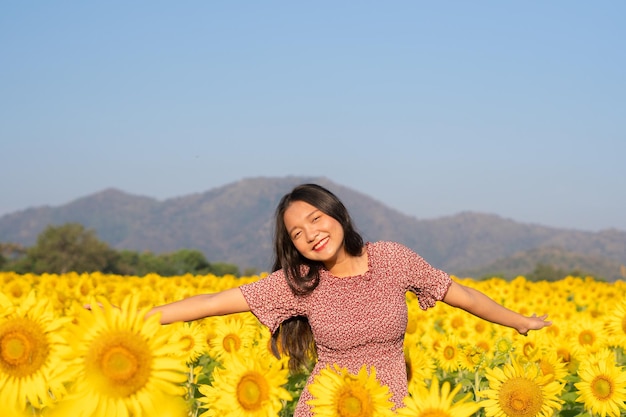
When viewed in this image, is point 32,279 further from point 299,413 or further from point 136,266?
point 136,266

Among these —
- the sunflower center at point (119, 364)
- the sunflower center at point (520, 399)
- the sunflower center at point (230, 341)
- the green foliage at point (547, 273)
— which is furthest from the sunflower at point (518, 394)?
the green foliage at point (547, 273)

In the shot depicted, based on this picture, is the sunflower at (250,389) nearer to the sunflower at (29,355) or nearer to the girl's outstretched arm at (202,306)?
the sunflower at (29,355)

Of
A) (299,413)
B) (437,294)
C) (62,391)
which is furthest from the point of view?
(437,294)

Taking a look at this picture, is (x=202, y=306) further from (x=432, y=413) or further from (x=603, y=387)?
(x=603, y=387)

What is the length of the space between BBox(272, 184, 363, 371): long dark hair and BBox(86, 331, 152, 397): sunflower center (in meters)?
2.31

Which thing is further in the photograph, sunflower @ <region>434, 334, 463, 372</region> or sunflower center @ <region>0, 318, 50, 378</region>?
sunflower @ <region>434, 334, 463, 372</region>

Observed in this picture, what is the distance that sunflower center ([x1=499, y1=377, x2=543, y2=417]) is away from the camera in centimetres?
365

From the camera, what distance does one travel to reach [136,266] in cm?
5031

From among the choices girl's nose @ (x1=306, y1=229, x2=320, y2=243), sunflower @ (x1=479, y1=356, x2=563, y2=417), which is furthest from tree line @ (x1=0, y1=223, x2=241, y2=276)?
sunflower @ (x1=479, y1=356, x2=563, y2=417)

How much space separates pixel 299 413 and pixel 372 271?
833 millimetres

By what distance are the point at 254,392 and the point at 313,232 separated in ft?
4.95

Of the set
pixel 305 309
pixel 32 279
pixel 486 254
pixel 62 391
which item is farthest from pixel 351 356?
pixel 486 254

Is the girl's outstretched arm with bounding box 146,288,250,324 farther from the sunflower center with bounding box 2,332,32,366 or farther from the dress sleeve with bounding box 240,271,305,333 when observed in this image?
the sunflower center with bounding box 2,332,32,366

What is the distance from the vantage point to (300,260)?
4609 millimetres
